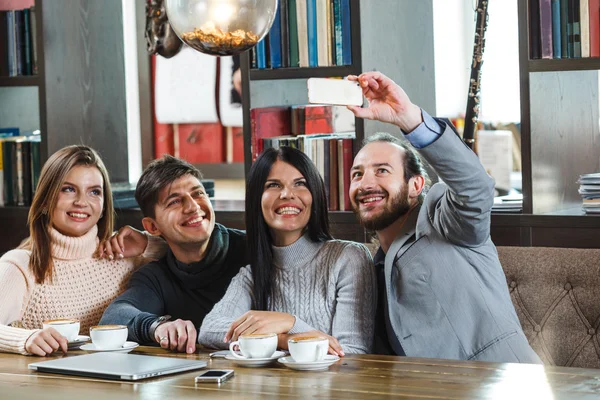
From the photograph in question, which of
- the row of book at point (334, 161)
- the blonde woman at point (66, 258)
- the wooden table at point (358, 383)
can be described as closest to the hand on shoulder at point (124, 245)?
the blonde woman at point (66, 258)

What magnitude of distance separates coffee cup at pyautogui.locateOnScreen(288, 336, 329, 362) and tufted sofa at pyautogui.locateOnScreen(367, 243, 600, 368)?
3.14ft

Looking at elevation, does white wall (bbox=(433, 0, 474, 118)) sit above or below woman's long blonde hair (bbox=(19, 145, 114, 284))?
above

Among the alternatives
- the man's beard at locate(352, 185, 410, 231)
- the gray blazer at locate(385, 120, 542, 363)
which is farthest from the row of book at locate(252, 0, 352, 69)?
the gray blazer at locate(385, 120, 542, 363)

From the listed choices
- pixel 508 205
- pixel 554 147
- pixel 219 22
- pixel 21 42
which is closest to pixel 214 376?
pixel 219 22

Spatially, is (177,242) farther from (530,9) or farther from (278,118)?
(530,9)

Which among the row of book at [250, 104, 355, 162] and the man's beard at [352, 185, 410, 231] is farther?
the row of book at [250, 104, 355, 162]

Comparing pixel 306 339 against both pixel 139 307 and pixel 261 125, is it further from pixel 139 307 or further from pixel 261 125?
pixel 261 125

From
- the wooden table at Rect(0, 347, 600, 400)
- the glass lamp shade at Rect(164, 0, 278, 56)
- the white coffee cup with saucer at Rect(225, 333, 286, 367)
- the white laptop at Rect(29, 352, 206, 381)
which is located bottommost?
the wooden table at Rect(0, 347, 600, 400)

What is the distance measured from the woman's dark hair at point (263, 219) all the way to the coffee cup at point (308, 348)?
1.81ft

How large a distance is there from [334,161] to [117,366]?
1460mm

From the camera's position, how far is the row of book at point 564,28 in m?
2.83

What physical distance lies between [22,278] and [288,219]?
2.80 feet

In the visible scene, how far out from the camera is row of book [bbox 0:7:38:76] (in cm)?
390

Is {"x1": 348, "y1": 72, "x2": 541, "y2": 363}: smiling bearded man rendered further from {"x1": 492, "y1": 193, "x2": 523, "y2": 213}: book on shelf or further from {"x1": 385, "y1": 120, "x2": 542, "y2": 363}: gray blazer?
{"x1": 492, "y1": 193, "x2": 523, "y2": 213}: book on shelf
